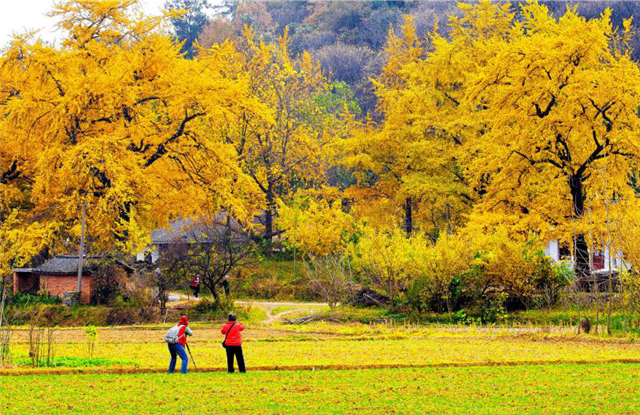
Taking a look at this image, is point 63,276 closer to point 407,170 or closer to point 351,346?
point 351,346

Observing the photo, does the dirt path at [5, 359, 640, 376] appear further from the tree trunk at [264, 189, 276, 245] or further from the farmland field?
the tree trunk at [264, 189, 276, 245]

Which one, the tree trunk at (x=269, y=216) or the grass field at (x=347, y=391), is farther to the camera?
the tree trunk at (x=269, y=216)

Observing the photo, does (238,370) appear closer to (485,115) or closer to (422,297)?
(422,297)

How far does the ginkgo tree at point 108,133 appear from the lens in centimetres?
3947

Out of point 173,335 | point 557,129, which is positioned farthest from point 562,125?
point 173,335

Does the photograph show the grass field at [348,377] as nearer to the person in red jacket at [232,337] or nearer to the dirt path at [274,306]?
the person in red jacket at [232,337]

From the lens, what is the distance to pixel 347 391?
1764cm

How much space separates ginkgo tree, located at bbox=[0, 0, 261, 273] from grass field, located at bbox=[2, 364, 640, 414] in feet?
68.0

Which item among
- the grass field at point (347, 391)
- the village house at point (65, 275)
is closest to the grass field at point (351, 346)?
the grass field at point (347, 391)

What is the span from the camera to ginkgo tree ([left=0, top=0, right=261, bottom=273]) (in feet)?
129

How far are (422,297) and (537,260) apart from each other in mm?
4737

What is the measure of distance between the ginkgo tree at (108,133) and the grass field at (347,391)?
20.7m

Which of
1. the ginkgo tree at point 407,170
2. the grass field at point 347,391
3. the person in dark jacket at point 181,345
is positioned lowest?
the grass field at point 347,391

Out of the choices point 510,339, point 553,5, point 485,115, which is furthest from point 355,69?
point 510,339
